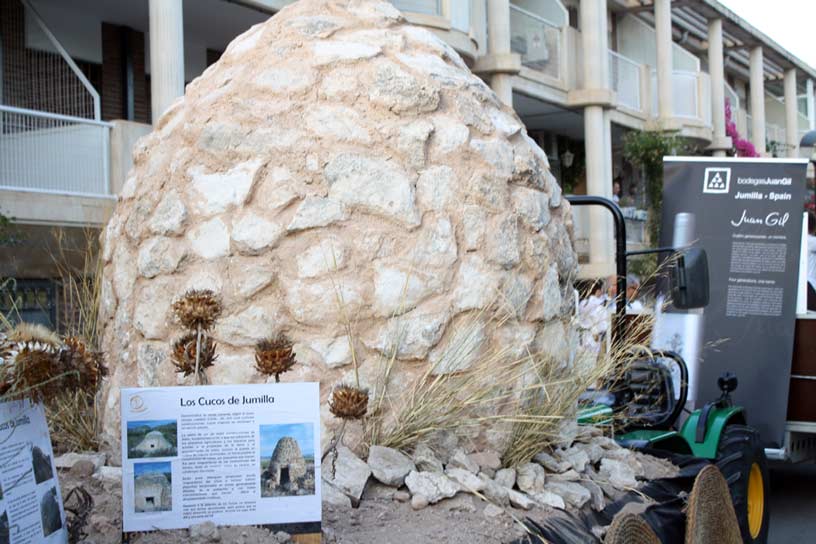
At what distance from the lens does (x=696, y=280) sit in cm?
552

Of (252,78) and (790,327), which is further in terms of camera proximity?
(790,327)

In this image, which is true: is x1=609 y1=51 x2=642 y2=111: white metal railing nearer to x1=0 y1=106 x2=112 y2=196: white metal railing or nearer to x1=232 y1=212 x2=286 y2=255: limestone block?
x1=0 y1=106 x2=112 y2=196: white metal railing

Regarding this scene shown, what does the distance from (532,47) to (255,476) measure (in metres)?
17.6

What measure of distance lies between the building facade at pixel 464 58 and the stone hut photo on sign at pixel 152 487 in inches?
171

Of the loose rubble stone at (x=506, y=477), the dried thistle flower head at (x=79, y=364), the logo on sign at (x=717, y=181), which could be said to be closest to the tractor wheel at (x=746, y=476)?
the loose rubble stone at (x=506, y=477)

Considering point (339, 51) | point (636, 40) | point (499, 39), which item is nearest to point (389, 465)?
point (339, 51)

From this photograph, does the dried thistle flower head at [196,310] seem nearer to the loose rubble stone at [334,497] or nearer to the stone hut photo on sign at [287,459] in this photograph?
the stone hut photo on sign at [287,459]

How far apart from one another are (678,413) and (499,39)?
39.9 ft

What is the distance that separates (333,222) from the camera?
403 cm

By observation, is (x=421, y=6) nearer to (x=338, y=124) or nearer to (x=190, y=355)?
(x=338, y=124)

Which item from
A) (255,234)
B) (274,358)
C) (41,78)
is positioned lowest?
(274,358)

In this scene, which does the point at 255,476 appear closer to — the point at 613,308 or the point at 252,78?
the point at 252,78

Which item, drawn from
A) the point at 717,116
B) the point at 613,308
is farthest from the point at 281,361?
the point at 717,116

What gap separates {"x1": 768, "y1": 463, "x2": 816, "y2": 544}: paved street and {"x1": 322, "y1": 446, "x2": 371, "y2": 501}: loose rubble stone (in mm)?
4968
